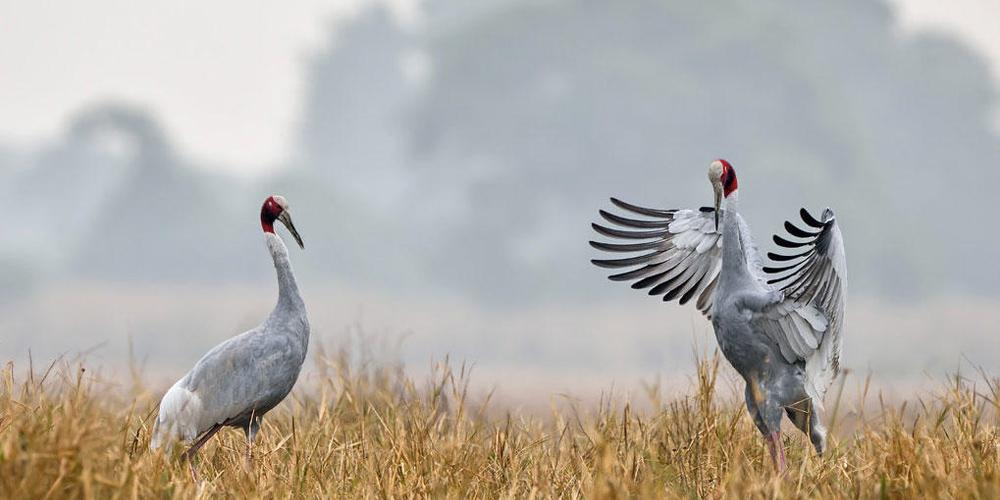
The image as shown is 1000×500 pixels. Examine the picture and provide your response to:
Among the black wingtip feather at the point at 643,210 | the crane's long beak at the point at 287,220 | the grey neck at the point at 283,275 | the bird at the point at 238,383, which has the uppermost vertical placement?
the black wingtip feather at the point at 643,210

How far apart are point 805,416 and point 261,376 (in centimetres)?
348

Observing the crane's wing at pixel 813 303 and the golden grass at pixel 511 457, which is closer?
the golden grass at pixel 511 457

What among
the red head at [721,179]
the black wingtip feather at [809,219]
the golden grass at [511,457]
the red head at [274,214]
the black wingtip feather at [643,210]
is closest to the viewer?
the golden grass at [511,457]

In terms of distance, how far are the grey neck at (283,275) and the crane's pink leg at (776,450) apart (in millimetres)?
3154

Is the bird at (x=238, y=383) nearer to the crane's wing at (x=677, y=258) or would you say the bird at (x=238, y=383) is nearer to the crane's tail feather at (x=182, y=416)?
the crane's tail feather at (x=182, y=416)

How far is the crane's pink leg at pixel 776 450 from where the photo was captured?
6.12 m

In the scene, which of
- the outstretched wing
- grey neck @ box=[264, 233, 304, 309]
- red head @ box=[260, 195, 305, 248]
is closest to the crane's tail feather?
grey neck @ box=[264, 233, 304, 309]

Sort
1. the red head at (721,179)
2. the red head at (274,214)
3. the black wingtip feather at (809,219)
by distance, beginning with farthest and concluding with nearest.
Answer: the red head at (274,214) < the red head at (721,179) < the black wingtip feather at (809,219)

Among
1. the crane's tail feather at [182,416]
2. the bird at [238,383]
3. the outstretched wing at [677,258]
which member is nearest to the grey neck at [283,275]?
the bird at [238,383]

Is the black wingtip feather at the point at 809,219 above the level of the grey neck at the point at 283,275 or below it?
above

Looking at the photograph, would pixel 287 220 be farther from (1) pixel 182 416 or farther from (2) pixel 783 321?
(2) pixel 783 321

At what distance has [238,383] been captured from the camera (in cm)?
639

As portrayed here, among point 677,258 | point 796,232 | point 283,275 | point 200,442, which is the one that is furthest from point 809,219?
point 200,442

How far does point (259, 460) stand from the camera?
19.0 ft
